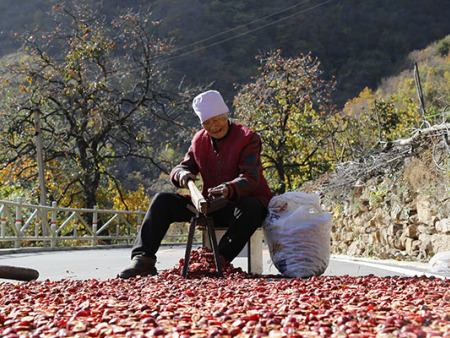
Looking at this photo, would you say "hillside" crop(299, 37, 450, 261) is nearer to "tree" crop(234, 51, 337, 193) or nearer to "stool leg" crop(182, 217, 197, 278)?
"stool leg" crop(182, 217, 197, 278)

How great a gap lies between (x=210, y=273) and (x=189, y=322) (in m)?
2.19

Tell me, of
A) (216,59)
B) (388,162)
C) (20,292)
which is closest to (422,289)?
(20,292)

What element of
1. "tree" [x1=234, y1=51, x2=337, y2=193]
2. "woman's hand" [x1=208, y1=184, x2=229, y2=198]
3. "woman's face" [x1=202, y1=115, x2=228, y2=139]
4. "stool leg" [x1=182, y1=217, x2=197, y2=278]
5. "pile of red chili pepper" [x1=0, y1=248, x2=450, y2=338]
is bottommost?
"pile of red chili pepper" [x1=0, y1=248, x2=450, y2=338]

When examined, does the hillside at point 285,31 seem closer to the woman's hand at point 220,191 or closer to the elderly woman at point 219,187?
the elderly woman at point 219,187

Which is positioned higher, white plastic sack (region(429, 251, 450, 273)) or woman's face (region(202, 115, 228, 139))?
woman's face (region(202, 115, 228, 139))

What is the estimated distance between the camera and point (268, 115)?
75.7 ft

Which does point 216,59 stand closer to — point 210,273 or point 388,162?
point 388,162

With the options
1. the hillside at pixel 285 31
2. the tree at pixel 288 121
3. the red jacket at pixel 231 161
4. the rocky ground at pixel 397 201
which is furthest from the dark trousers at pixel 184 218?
the hillside at pixel 285 31

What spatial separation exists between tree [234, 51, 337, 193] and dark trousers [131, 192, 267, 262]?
17115mm

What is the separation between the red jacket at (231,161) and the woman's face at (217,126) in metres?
0.07

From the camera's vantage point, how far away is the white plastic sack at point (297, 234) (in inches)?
196

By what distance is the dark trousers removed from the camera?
4820 mm

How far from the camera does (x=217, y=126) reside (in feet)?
16.7

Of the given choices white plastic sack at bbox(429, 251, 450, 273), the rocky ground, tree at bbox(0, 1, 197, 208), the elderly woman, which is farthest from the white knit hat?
tree at bbox(0, 1, 197, 208)
